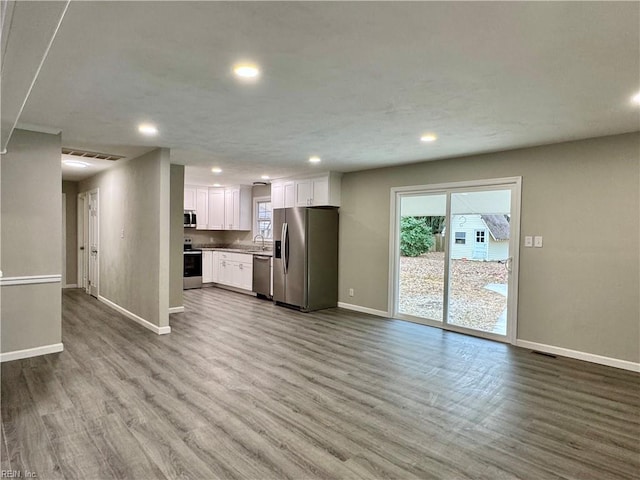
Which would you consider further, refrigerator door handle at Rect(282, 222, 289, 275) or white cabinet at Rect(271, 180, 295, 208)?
white cabinet at Rect(271, 180, 295, 208)

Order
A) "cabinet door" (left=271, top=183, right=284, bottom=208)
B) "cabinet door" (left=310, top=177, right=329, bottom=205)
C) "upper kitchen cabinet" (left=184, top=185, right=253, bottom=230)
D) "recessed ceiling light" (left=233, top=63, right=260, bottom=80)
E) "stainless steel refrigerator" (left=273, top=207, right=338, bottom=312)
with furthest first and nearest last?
"upper kitchen cabinet" (left=184, top=185, right=253, bottom=230), "cabinet door" (left=271, top=183, right=284, bottom=208), "cabinet door" (left=310, top=177, right=329, bottom=205), "stainless steel refrigerator" (left=273, top=207, right=338, bottom=312), "recessed ceiling light" (left=233, top=63, right=260, bottom=80)

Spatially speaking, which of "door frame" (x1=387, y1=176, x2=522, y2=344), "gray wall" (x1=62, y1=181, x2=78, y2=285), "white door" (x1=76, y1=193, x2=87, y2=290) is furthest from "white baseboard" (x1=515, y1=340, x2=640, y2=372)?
"gray wall" (x1=62, y1=181, x2=78, y2=285)

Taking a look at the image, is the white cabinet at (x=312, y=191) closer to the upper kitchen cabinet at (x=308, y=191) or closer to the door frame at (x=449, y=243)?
the upper kitchen cabinet at (x=308, y=191)

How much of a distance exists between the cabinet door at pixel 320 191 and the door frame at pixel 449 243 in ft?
3.79

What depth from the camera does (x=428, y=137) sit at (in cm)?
396

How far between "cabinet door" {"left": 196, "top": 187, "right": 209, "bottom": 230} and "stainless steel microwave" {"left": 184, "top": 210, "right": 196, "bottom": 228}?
0.20 metres

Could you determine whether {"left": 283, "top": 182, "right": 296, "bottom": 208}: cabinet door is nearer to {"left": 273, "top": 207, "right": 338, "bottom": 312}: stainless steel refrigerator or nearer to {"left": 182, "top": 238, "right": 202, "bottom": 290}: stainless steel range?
{"left": 273, "top": 207, "right": 338, "bottom": 312}: stainless steel refrigerator

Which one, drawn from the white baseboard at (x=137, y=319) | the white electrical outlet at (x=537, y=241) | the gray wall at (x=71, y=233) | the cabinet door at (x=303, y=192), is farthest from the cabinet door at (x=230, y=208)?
the white electrical outlet at (x=537, y=241)

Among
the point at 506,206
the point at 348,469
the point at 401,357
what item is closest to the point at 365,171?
the point at 506,206

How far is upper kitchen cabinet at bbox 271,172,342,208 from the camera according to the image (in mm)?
6330

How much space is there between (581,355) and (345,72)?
3.82 metres

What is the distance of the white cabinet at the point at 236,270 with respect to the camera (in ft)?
25.1

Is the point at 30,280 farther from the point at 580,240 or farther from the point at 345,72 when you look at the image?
the point at 580,240

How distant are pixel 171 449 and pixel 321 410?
105cm
